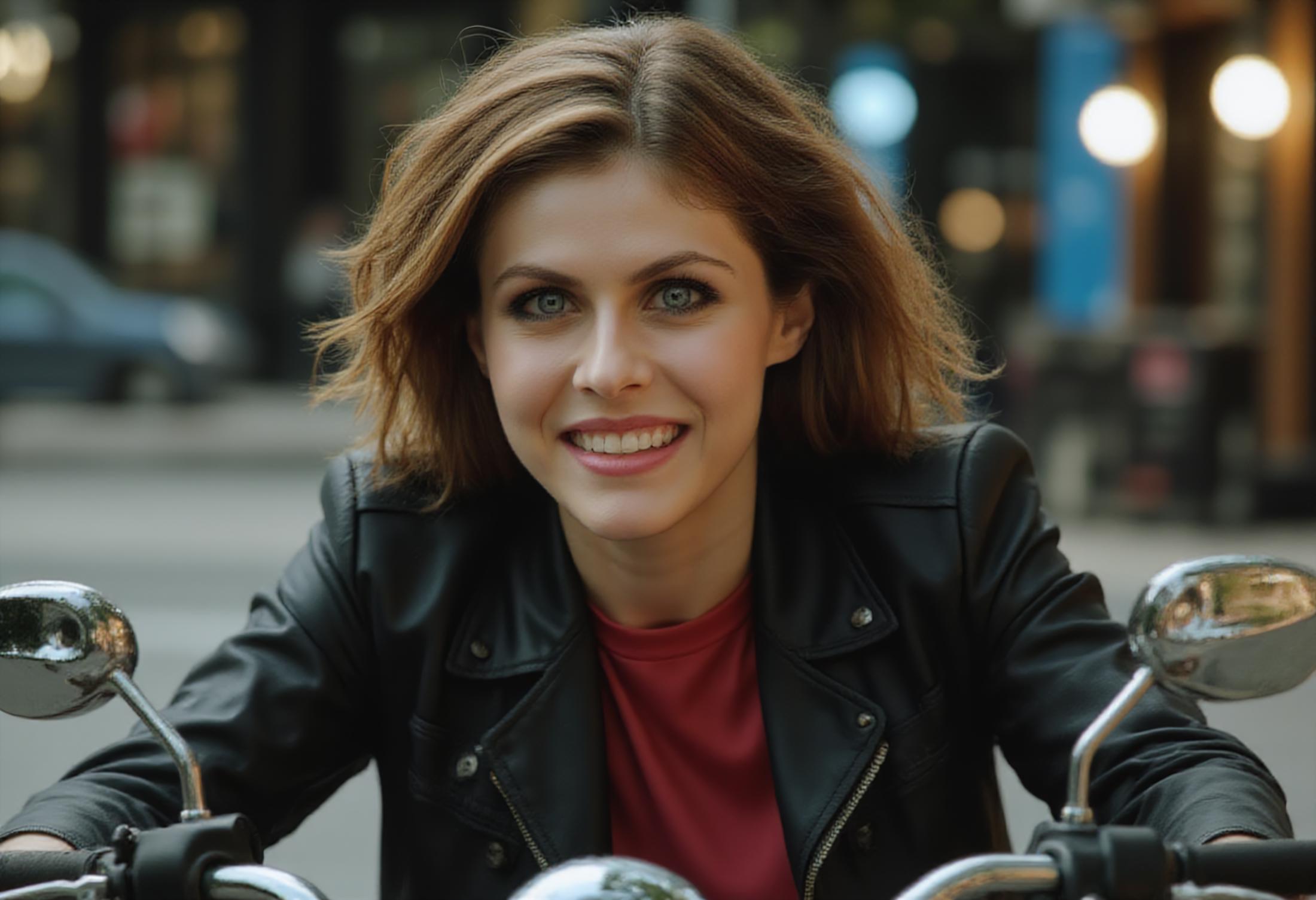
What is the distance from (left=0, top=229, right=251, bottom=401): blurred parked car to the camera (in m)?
17.8

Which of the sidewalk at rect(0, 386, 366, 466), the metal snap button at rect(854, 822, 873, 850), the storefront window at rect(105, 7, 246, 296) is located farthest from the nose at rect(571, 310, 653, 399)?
the storefront window at rect(105, 7, 246, 296)

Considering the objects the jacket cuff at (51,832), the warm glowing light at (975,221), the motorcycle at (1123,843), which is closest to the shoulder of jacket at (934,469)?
the motorcycle at (1123,843)

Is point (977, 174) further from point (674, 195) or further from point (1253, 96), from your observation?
point (674, 195)

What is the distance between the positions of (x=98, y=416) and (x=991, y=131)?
10.2 m

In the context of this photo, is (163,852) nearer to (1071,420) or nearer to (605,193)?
(605,193)

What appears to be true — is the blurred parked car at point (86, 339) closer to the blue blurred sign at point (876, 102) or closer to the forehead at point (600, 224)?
the blue blurred sign at point (876, 102)

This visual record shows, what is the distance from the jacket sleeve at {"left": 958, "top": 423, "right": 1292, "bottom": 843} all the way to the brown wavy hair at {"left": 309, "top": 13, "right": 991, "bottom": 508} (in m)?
0.18

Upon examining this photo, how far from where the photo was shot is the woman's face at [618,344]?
2.28m

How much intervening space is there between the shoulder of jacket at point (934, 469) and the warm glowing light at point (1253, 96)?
945 cm

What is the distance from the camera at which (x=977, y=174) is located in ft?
68.4

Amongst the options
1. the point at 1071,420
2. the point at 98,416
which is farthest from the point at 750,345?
the point at 98,416

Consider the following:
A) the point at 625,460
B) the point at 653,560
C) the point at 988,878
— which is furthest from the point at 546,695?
the point at 988,878

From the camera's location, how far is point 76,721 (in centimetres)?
719

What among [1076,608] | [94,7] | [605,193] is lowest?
[1076,608]
